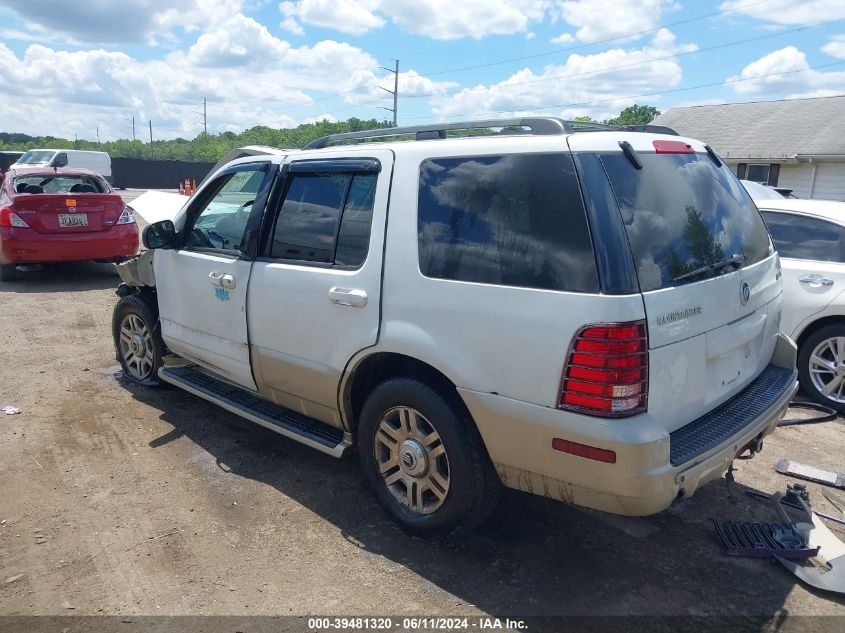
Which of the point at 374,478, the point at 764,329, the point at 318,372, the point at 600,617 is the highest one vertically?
the point at 764,329

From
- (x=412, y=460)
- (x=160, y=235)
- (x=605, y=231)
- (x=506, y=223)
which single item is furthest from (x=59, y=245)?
(x=605, y=231)

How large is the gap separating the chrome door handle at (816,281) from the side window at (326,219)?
158 inches

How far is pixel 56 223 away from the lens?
9469mm

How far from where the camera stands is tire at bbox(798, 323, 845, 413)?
211 inches

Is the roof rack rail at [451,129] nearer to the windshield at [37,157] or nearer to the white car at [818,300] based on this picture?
the white car at [818,300]

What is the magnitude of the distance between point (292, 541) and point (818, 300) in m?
4.58

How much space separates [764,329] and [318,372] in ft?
8.14

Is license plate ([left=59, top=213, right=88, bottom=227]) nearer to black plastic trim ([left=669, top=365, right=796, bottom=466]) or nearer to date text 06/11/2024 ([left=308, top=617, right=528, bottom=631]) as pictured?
date text 06/11/2024 ([left=308, top=617, right=528, bottom=631])

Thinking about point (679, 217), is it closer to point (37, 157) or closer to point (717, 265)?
point (717, 265)

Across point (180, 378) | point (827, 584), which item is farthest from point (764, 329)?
point (180, 378)

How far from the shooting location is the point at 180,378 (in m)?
4.94

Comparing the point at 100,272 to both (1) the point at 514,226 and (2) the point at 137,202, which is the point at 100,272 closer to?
Answer: (2) the point at 137,202

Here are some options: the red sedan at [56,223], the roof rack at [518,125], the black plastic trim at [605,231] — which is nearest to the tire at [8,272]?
the red sedan at [56,223]

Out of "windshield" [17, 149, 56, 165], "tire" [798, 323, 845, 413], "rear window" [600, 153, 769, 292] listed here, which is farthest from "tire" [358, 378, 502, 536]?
"windshield" [17, 149, 56, 165]
